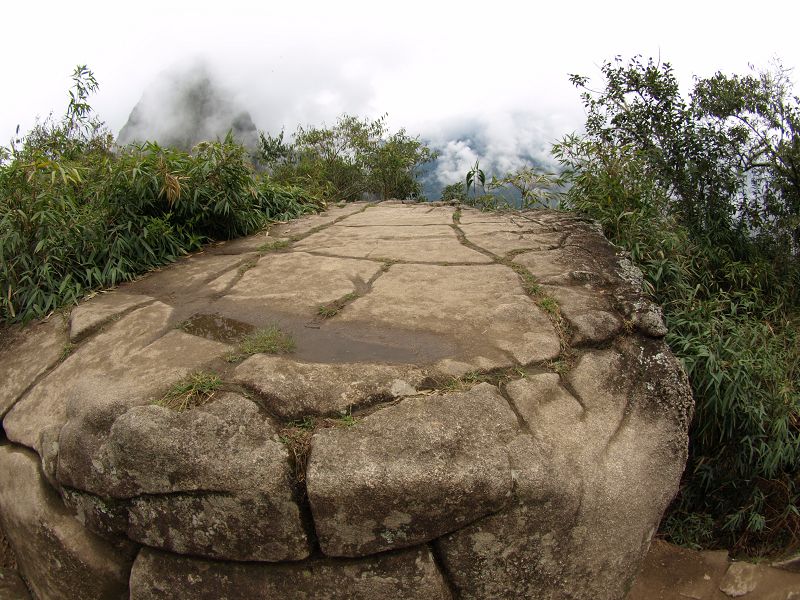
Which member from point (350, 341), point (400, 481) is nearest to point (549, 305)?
point (350, 341)

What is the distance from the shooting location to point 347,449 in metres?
1.71

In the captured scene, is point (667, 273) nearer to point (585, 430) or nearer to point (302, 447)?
point (585, 430)

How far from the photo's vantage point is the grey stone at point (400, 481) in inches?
64.8

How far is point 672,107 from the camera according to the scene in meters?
4.91

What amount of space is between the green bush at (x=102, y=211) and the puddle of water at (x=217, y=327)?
2.46 feet

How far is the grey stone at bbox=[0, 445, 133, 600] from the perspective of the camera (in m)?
Result: 1.92

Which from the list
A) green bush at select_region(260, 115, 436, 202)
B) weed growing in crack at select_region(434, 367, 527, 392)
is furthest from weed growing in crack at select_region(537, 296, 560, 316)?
green bush at select_region(260, 115, 436, 202)

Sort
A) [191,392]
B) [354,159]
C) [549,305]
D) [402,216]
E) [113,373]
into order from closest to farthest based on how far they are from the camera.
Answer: [191,392] < [113,373] < [549,305] < [402,216] < [354,159]

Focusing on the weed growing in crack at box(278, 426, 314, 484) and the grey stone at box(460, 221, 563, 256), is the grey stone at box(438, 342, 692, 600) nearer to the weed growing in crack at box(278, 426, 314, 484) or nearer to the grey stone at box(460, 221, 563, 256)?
the weed growing in crack at box(278, 426, 314, 484)

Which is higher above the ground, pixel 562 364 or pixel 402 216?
pixel 402 216

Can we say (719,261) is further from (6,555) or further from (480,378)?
(6,555)

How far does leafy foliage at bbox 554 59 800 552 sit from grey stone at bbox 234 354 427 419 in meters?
1.61

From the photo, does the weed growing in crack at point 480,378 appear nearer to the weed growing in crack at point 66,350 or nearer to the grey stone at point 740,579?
the grey stone at point 740,579

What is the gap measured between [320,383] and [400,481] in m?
0.45
